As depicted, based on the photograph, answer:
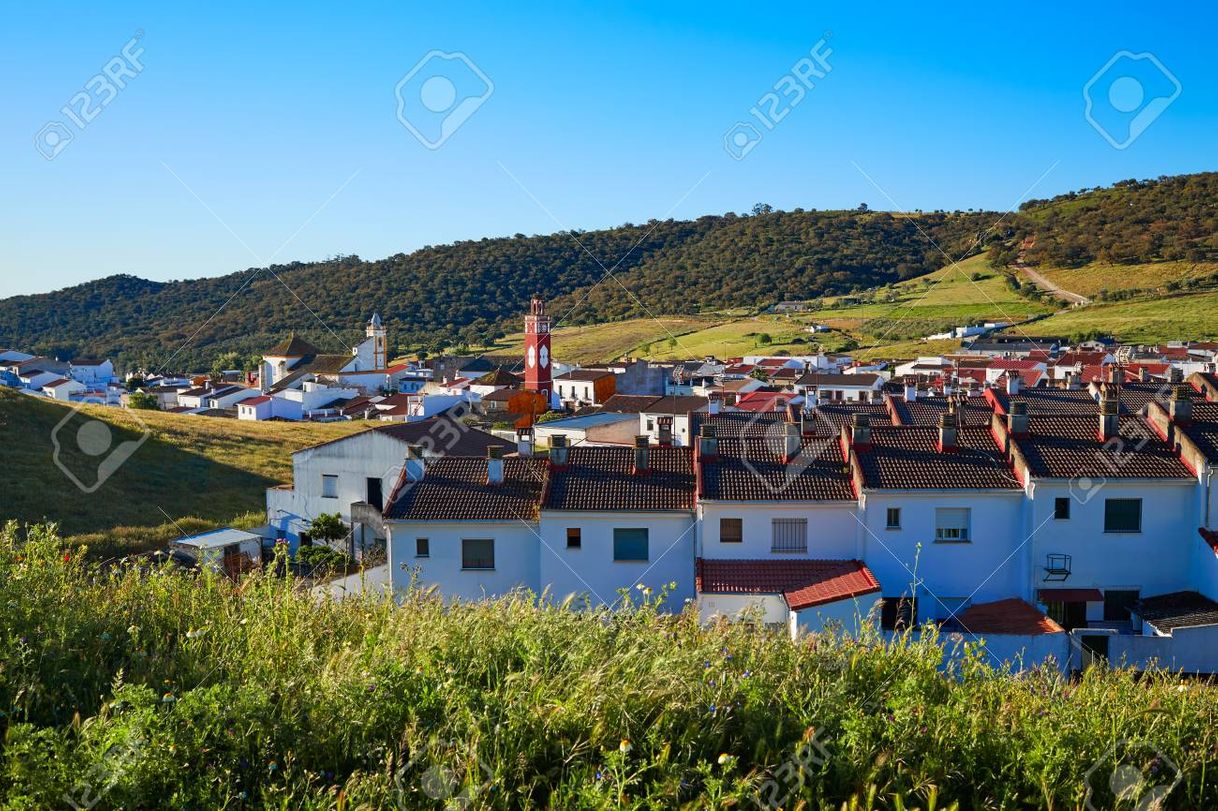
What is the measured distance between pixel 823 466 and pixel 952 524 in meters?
2.65

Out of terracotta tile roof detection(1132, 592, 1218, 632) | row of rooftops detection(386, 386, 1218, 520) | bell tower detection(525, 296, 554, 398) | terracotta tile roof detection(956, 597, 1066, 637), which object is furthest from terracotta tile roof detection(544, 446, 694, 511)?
bell tower detection(525, 296, 554, 398)

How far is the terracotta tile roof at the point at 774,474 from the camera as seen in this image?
17.8 meters

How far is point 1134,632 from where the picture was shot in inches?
645

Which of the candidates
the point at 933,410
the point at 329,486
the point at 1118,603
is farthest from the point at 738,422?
the point at 1118,603

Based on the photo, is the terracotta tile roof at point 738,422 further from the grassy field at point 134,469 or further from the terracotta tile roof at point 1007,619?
the grassy field at point 134,469

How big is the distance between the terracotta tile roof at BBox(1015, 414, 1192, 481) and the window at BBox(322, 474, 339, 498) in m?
16.8

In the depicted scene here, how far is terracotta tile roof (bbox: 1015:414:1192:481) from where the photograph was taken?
17375mm

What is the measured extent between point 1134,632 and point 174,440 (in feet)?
114

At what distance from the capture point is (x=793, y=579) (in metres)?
16.8

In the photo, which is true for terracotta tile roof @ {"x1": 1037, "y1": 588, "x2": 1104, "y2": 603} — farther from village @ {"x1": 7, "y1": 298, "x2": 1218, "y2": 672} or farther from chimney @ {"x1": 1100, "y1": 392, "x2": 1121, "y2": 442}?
chimney @ {"x1": 1100, "y1": 392, "x2": 1121, "y2": 442}

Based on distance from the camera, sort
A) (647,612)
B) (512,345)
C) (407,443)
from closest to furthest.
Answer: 1. (647,612)
2. (407,443)
3. (512,345)

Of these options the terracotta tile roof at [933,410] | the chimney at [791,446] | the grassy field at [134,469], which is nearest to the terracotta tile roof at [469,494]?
the chimney at [791,446]

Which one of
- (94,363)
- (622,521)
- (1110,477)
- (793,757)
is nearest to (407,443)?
(622,521)

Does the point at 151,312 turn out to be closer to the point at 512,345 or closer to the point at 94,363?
the point at 94,363
